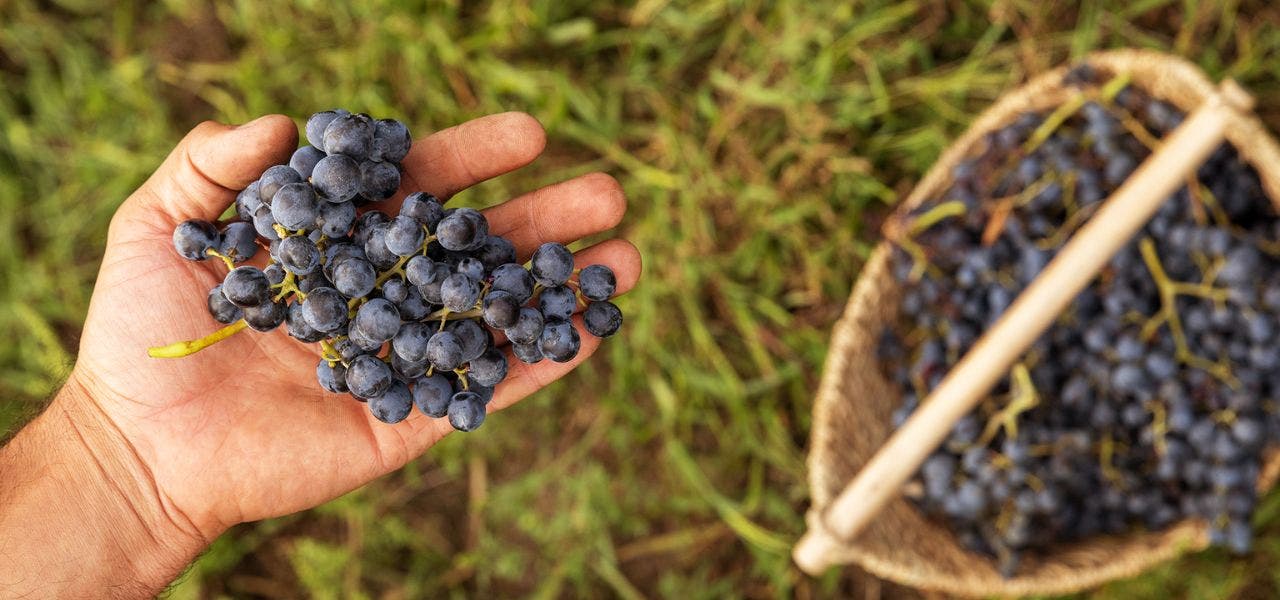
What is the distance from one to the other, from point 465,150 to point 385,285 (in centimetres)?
46

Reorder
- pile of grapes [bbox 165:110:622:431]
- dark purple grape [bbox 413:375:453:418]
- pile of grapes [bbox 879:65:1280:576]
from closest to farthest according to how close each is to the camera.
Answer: pile of grapes [bbox 165:110:622:431], dark purple grape [bbox 413:375:453:418], pile of grapes [bbox 879:65:1280:576]

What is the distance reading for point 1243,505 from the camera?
2.18m

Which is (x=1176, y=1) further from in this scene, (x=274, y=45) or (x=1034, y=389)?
(x=274, y=45)

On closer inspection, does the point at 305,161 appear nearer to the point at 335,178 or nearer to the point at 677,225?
the point at 335,178

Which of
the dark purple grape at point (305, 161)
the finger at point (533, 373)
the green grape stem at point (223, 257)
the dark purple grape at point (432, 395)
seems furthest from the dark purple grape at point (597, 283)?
the green grape stem at point (223, 257)

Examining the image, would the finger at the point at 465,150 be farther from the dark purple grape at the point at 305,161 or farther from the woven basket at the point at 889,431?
the woven basket at the point at 889,431

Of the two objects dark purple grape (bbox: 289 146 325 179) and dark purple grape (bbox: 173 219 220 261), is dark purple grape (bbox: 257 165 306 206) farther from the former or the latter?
dark purple grape (bbox: 173 219 220 261)

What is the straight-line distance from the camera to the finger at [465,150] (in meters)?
1.87

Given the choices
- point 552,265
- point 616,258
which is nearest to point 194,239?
point 552,265

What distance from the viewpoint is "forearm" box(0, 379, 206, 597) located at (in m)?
1.81

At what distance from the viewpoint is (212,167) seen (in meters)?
1.75

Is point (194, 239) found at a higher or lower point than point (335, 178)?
lower

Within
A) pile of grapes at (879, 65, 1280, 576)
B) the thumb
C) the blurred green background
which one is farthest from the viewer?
the blurred green background

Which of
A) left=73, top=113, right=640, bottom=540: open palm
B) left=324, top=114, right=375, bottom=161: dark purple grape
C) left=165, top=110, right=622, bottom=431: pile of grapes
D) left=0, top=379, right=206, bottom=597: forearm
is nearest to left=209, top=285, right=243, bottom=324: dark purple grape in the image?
left=165, top=110, right=622, bottom=431: pile of grapes
